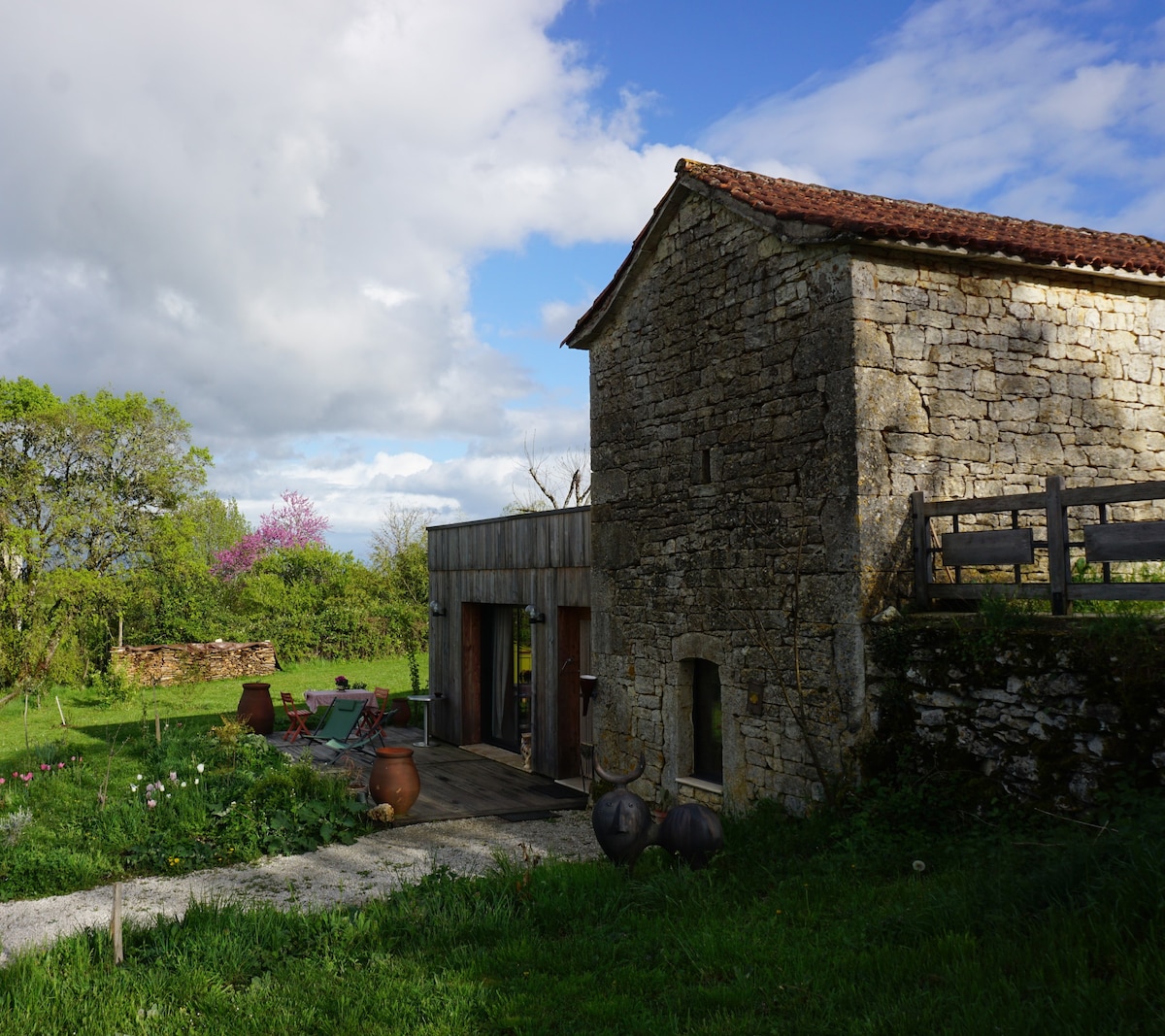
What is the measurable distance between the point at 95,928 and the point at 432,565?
31.0 ft

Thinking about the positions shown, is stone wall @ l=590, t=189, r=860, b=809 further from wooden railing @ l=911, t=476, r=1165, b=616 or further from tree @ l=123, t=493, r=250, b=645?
tree @ l=123, t=493, r=250, b=645

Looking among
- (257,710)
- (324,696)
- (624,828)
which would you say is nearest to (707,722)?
(624,828)

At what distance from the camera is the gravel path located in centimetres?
626

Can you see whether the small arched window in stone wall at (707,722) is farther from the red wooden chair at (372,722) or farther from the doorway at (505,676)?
the red wooden chair at (372,722)

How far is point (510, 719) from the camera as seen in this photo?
12961 millimetres

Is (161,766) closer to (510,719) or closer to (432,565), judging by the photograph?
(510,719)

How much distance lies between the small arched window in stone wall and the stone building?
0.09ft

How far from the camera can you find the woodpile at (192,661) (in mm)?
19156

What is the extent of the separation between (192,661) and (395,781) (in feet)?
42.2

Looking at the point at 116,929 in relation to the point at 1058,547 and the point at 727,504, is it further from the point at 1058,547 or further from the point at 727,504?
the point at 1058,547

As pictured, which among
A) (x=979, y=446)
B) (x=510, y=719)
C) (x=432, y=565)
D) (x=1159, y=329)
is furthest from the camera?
(x=432, y=565)

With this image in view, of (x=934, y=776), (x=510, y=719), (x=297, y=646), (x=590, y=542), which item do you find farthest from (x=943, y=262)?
(x=297, y=646)

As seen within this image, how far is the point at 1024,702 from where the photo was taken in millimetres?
5793

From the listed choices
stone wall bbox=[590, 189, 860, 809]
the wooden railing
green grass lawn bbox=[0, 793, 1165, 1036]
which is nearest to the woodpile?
stone wall bbox=[590, 189, 860, 809]
